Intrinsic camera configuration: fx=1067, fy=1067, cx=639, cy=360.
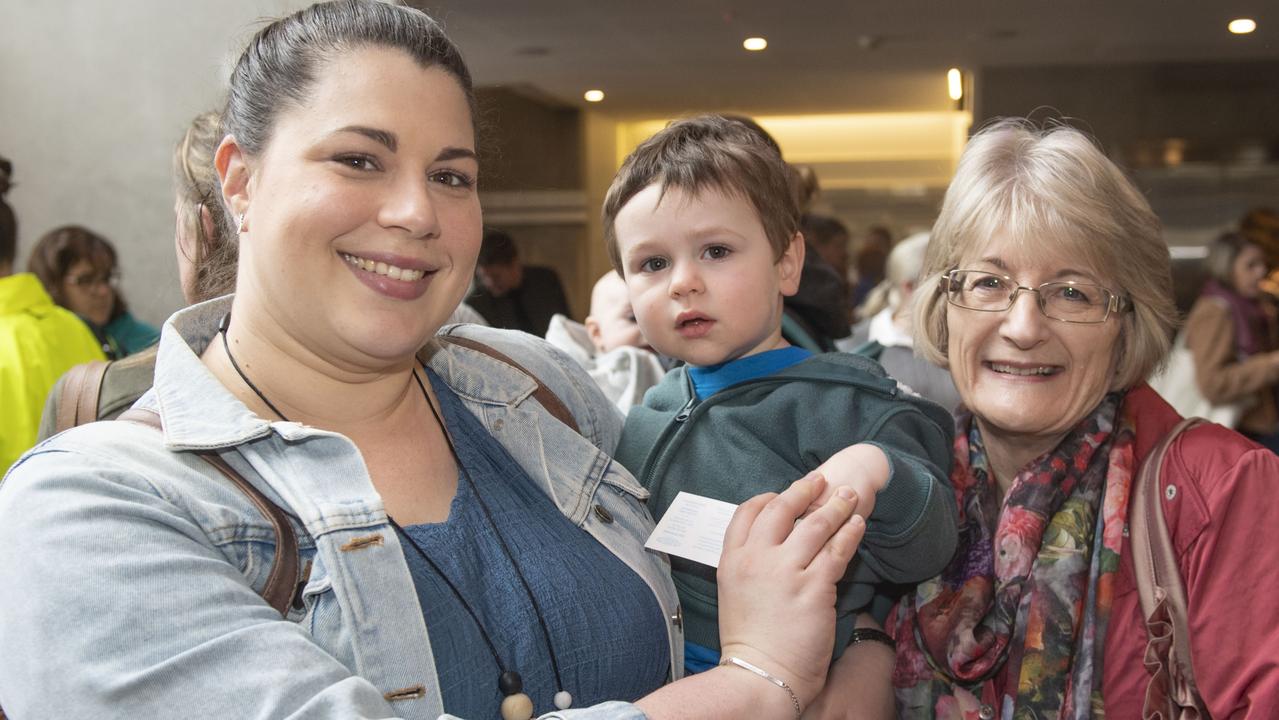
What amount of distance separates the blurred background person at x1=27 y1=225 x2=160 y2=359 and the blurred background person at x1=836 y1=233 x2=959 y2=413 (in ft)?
11.9

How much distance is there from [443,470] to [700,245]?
64 cm

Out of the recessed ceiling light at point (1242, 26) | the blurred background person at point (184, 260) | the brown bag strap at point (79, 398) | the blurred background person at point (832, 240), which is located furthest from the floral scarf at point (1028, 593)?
the recessed ceiling light at point (1242, 26)

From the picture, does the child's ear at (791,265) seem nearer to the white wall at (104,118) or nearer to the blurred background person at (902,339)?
the blurred background person at (902,339)

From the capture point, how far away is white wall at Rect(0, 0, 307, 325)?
577 centimetres

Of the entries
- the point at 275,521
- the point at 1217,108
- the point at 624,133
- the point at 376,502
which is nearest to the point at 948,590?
the point at 376,502

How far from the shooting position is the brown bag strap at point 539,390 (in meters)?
1.88

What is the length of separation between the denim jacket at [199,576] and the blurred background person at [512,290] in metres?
3.42

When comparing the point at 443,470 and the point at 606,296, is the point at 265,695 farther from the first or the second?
the point at 606,296

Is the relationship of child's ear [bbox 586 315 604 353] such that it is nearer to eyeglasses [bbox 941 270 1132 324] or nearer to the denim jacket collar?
the denim jacket collar

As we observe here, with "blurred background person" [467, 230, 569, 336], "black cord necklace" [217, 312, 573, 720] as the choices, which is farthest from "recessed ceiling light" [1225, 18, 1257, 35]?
"black cord necklace" [217, 312, 573, 720]

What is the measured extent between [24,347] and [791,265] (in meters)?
3.26

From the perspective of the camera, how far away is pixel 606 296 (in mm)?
3383

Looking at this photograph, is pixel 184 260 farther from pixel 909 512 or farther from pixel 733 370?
pixel 909 512

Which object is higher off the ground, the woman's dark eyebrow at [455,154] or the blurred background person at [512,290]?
the woman's dark eyebrow at [455,154]
